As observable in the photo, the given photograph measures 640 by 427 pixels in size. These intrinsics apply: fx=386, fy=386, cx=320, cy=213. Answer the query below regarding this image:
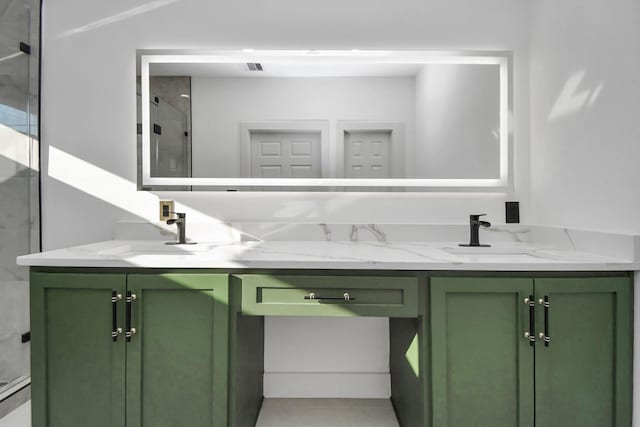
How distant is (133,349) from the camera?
129cm

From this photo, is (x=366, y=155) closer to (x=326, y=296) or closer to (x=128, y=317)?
(x=326, y=296)

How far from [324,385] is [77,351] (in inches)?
44.8

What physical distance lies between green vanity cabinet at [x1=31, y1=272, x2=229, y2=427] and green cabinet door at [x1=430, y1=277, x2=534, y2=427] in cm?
71

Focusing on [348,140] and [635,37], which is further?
[348,140]

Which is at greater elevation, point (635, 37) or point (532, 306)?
point (635, 37)

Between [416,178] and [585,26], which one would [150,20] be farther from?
[585,26]

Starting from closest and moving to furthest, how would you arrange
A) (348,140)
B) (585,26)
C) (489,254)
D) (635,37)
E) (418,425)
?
(635,37), (418,425), (585,26), (489,254), (348,140)

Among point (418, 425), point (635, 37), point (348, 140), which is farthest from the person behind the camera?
point (348, 140)

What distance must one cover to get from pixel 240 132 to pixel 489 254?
1.25m

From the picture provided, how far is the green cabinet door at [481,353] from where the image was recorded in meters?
1.24

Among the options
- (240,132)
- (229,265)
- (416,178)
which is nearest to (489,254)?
(416,178)

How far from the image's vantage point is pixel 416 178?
188 cm

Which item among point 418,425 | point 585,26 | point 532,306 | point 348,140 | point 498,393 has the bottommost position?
point 418,425

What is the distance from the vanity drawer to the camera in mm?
1285
